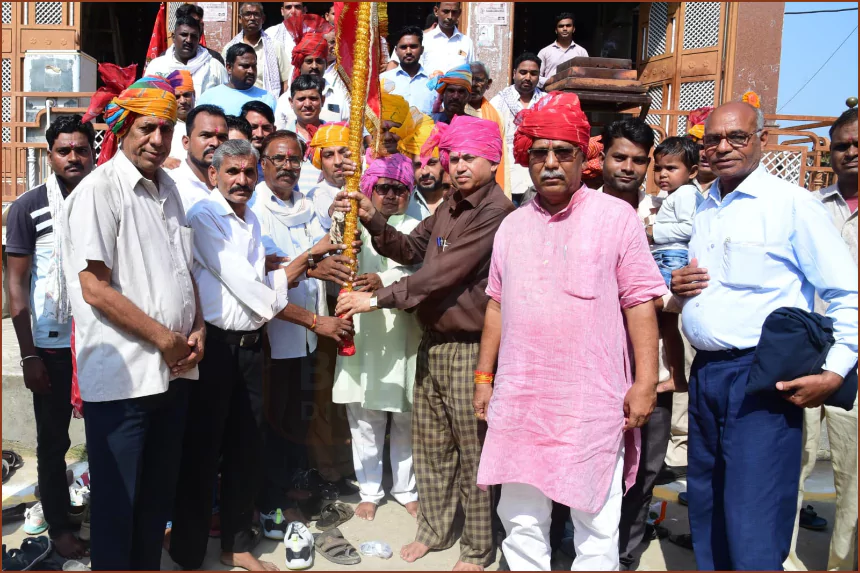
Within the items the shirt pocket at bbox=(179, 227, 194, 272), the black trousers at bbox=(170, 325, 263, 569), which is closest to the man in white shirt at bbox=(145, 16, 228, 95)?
the shirt pocket at bbox=(179, 227, 194, 272)

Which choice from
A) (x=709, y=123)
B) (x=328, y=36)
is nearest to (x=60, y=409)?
(x=709, y=123)

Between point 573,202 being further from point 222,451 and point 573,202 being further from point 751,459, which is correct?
point 222,451

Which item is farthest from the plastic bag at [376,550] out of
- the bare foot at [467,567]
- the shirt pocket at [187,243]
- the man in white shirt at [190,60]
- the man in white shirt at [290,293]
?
the man in white shirt at [190,60]

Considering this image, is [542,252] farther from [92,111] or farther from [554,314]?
[92,111]

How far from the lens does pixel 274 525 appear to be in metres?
4.03

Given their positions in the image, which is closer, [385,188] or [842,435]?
[842,435]

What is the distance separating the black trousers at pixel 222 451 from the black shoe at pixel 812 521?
359cm

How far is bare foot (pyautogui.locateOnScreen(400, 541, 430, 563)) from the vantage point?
3832 mm

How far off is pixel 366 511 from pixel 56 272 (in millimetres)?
2395

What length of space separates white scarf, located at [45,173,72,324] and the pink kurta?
2.56 metres

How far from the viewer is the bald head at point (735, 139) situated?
9.53 feet

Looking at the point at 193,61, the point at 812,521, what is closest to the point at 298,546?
the point at 812,521

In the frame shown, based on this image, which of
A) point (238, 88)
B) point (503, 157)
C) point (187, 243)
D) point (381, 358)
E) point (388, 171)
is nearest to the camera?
point (187, 243)

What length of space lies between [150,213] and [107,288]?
0.40 meters
